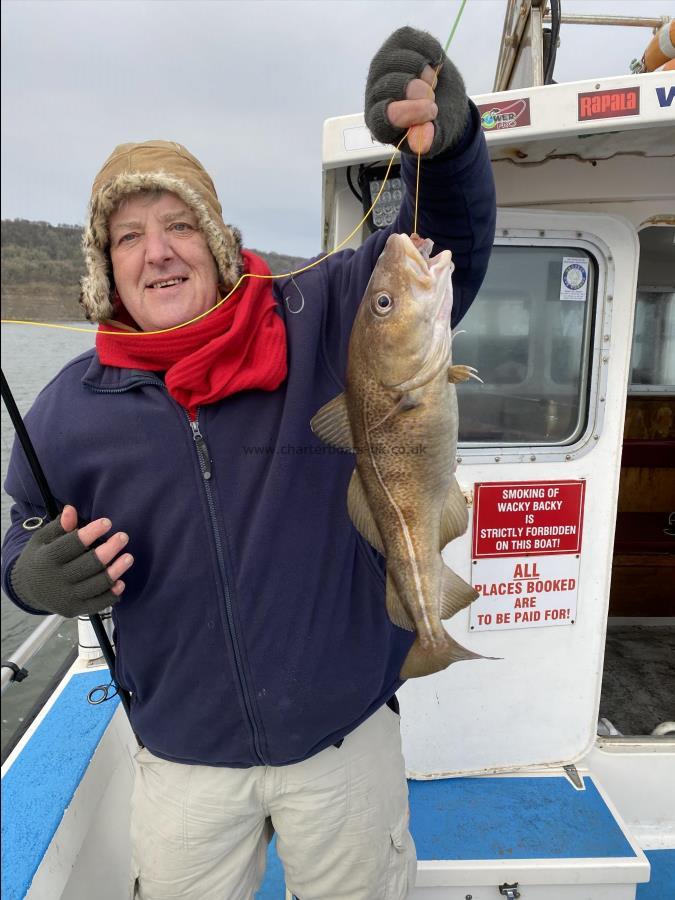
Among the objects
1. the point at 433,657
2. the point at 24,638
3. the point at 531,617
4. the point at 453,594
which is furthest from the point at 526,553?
the point at 24,638

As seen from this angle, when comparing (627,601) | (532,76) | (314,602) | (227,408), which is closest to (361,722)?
(314,602)

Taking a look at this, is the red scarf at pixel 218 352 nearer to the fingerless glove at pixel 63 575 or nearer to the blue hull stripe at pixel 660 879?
the fingerless glove at pixel 63 575

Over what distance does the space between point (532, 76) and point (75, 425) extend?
2.65 meters

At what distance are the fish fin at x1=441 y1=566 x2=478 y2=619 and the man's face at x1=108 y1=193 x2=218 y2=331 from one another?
44.9 inches

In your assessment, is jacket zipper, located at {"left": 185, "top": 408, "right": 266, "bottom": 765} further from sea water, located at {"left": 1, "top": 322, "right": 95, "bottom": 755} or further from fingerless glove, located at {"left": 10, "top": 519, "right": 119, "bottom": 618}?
sea water, located at {"left": 1, "top": 322, "right": 95, "bottom": 755}

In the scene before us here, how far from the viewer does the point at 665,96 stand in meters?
2.03

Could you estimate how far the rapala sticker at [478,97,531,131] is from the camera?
2.10m

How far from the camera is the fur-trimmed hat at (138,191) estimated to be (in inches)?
70.7

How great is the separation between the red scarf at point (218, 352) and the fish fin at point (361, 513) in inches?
15.8

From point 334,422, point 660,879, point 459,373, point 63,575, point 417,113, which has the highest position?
point 417,113

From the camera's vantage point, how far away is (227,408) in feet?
6.01

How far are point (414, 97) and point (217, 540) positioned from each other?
1.33 m

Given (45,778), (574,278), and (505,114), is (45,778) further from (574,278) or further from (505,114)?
(574,278)

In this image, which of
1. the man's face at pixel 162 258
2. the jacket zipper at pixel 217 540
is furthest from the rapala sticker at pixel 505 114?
the jacket zipper at pixel 217 540
